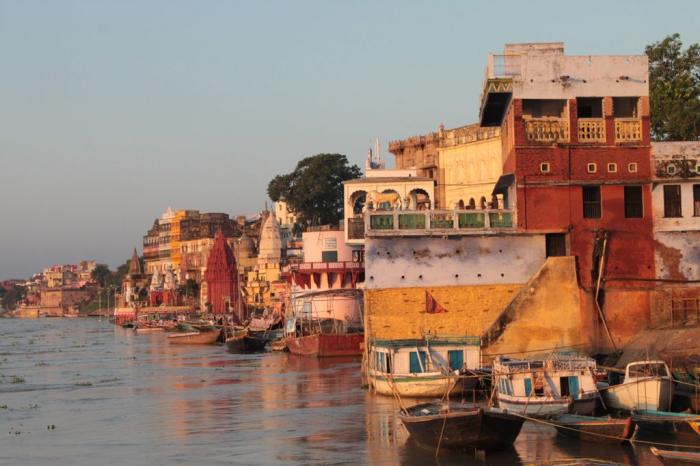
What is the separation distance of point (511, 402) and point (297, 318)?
3786 centimetres

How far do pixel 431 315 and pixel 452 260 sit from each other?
1890 millimetres

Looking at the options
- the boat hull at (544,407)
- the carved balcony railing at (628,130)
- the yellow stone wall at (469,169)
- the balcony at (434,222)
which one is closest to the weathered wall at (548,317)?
the balcony at (434,222)

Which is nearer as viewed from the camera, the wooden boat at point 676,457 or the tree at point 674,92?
the wooden boat at point 676,457

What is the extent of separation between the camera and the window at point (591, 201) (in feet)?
121

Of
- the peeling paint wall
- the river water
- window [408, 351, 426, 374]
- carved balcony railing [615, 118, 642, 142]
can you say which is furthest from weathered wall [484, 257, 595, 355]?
the river water

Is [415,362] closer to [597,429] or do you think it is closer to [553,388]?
[553,388]

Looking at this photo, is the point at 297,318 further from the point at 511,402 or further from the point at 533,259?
the point at 511,402

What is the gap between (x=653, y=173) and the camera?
36812 mm

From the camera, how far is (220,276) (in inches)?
5276

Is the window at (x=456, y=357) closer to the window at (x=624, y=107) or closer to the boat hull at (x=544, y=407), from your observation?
the boat hull at (x=544, y=407)

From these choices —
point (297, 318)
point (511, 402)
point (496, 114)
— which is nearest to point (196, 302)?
point (297, 318)

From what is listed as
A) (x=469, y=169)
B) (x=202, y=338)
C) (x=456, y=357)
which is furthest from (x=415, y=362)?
(x=202, y=338)

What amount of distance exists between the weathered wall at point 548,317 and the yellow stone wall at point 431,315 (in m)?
0.74

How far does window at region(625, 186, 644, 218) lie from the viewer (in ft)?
121
